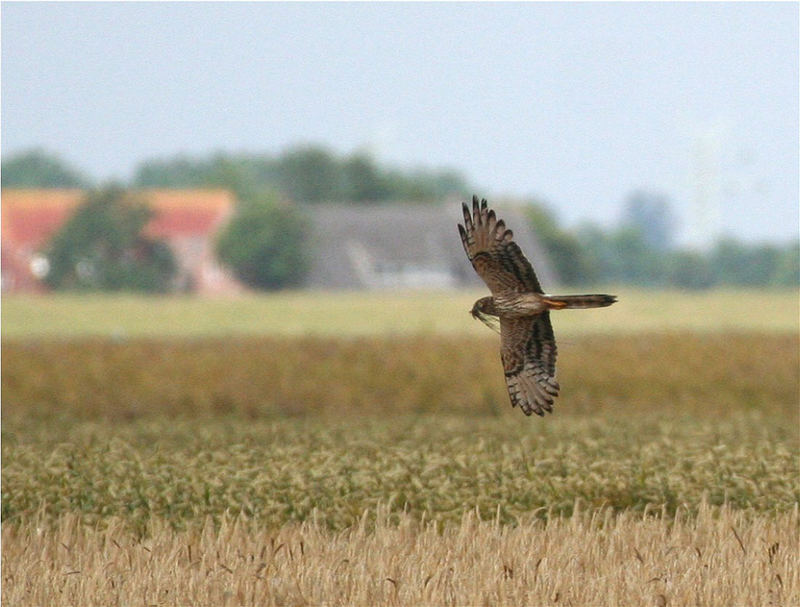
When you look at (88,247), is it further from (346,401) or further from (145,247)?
(346,401)

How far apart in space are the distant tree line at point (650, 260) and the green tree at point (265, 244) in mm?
10603

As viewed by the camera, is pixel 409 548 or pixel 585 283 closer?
pixel 409 548

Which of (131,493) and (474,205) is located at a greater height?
(474,205)

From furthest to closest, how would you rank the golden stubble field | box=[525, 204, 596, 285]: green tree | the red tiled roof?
the red tiled roof < box=[525, 204, 596, 285]: green tree < the golden stubble field

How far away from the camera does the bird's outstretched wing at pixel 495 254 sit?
730cm

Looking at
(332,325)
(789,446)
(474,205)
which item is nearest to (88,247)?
(332,325)

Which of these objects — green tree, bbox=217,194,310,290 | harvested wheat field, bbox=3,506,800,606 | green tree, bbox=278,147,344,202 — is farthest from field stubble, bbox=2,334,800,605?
green tree, bbox=278,147,344,202

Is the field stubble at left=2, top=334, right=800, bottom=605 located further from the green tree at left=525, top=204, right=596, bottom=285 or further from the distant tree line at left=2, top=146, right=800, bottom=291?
the green tree at left=525, top=204, right=596, bottom=285

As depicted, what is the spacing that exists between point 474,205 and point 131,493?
5014mm

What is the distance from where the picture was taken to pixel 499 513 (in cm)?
1070

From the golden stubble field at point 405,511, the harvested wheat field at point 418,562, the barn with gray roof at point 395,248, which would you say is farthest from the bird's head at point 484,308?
the barn with gray roof at point 395,248

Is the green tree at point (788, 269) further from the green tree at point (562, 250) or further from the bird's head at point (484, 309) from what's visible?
the bird's head at point (484, 309)

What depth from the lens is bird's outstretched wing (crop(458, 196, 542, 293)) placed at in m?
7.30

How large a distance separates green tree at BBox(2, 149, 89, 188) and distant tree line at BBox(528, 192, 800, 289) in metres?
36.8
